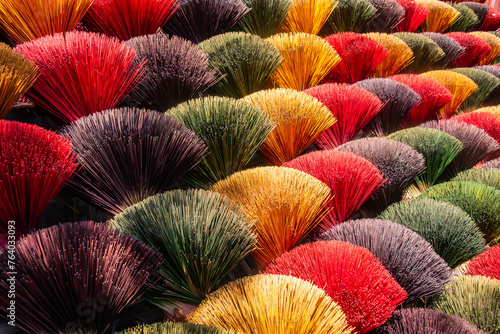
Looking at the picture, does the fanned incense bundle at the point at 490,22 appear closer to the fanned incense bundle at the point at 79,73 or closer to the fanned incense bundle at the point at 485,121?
the fanned incense bundle at the point at 485,121

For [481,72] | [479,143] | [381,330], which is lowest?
[381,330]

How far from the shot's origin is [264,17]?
1.01 meters

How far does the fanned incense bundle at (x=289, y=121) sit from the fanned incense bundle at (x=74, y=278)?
360mm

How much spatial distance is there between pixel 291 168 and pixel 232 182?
10cm

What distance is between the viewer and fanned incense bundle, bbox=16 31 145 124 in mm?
678

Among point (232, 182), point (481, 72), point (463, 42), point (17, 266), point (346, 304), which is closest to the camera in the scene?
point (17, 266)

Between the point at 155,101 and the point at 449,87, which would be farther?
the point at 449,87

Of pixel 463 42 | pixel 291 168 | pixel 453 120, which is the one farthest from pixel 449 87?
pixel 291 168

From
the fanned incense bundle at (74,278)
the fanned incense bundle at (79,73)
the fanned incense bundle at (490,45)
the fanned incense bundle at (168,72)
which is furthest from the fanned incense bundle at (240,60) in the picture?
the fanned incense bundle at (490,45)

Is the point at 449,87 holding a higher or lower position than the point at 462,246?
higher

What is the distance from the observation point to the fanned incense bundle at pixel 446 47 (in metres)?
1.29

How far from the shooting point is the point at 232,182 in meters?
0.69

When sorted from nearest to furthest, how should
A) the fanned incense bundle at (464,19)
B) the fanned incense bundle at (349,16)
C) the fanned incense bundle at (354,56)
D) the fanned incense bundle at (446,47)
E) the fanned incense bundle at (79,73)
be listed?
1. the fanned incense bundle at (79,73)
2. the fanned incense bundle at (354,56)
3. the fanned incense bundle at (349,16)
4. the fanned incense bundle at (446,47)
5. the fanned incense bundle at (464,19)

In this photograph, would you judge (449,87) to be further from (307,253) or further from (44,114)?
(44,114)
